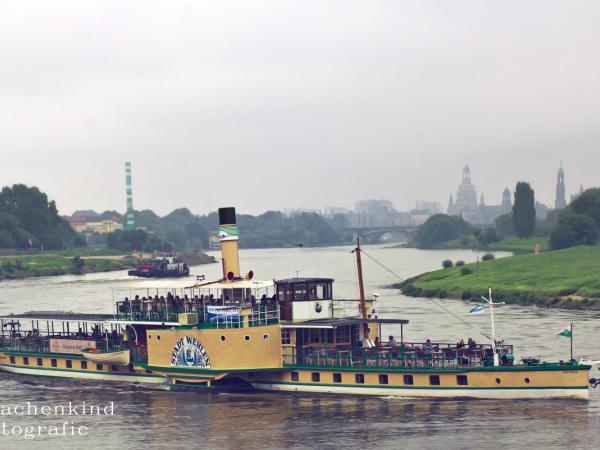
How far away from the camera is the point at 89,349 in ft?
171

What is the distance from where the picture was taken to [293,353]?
1811 inches

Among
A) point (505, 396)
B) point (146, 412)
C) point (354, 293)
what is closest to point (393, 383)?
point (505, 396)

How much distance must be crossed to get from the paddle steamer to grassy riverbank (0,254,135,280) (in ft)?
357

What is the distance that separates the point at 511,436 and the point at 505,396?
17.0ft

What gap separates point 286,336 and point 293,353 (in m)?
0.81

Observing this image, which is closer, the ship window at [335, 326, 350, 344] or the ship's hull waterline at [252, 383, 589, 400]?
the ship's hull waterline at [252, 383, 589, 400]

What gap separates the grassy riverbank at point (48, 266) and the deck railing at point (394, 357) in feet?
374

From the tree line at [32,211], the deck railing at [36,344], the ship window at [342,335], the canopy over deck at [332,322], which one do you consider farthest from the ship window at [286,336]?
the tree line at [32,211]

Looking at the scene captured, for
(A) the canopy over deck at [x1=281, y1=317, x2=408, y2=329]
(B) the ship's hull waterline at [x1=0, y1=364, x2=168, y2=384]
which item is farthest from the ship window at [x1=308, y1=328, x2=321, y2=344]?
(B) the ship's hull waterline at [x1=0, y1=364, x2=168, y2=384]

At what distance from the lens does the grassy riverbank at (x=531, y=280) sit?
291 feet

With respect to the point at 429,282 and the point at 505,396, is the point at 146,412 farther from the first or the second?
the point at 429,282

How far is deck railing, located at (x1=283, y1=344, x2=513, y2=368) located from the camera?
43.5 m

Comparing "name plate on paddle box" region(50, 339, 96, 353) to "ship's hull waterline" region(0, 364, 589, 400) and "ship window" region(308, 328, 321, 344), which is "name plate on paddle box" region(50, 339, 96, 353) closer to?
"ship's hull waterline" region(0, 364, 589, 400)

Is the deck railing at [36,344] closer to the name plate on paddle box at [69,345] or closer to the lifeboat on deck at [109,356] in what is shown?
the name plate on paddle box at [69,345]
